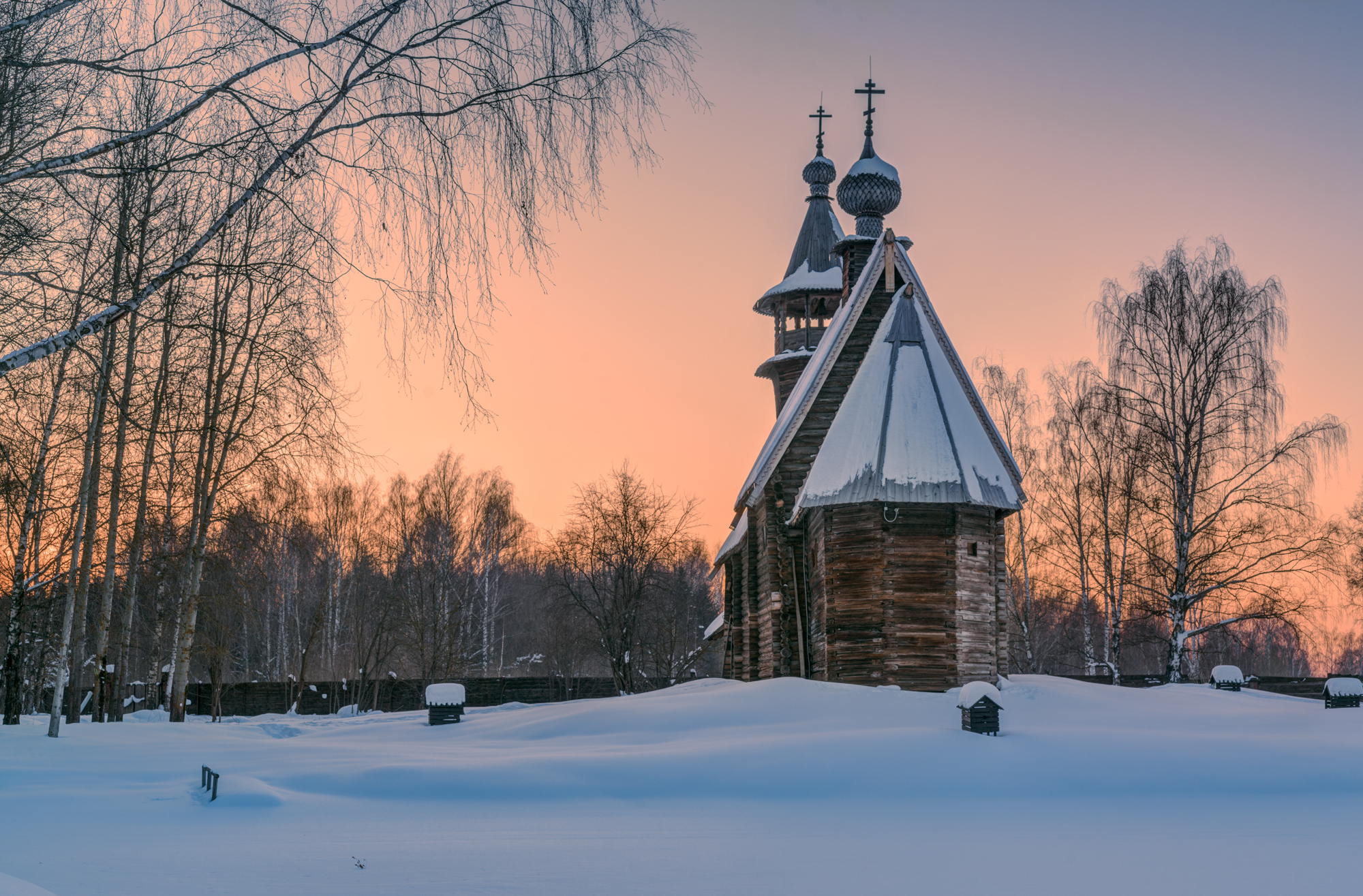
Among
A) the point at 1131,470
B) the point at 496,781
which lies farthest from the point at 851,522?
the point at 1131,470

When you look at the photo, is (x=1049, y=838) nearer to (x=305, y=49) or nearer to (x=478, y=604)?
(x=305, y=49)

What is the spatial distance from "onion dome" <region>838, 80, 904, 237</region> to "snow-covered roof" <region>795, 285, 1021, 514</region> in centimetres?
415

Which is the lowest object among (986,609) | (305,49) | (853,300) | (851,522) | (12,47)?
(986,609)

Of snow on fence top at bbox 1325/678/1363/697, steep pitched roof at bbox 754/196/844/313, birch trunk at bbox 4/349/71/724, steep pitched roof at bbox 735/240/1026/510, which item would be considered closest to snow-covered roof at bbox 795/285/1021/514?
steep pitched roof at bbox 735/240/1026/510

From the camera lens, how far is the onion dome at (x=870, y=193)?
23625mm

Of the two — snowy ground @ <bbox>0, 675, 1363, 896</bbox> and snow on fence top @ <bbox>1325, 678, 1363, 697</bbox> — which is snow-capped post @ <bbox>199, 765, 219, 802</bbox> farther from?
snow on fence top @ <bbox>1325, 678, 1363, 697</bbox>

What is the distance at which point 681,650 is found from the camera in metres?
Answer: 51.9

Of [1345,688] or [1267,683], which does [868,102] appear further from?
[1267,683]

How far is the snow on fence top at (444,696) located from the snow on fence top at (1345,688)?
55.6 feet

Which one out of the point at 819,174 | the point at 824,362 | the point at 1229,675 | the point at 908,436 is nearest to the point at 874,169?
the point at 824,362

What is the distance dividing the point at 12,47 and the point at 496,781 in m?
8.18

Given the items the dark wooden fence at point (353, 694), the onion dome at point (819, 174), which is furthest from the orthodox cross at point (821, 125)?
the dark wooden fence at point (353, 694)

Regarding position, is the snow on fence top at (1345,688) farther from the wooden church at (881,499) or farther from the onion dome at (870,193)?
the onion dome at (870,193)

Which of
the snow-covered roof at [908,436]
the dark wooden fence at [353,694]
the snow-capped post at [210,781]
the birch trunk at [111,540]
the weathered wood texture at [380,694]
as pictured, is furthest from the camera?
the weathered wood texture at [380,694]
